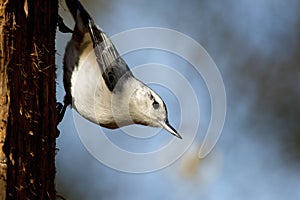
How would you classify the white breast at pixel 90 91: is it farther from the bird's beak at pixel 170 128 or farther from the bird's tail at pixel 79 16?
the bird's beak at pixel 170 128

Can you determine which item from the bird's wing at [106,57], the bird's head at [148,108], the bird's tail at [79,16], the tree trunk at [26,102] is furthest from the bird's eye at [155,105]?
the tree trunk at [26,102]

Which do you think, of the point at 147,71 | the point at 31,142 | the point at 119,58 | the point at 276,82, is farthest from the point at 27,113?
the point at 276,82

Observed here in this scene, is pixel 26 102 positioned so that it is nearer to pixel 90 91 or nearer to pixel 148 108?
pixel 90 91

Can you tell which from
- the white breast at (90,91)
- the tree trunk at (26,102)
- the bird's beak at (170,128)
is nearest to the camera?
the tree trunk at (26,102)

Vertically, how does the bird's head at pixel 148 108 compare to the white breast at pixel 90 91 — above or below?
above

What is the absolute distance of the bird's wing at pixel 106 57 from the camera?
321cm

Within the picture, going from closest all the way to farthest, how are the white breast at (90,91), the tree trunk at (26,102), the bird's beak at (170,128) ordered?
the tree trunk at (26,102)
the white breast at (90,91)
the bird's beak at (170,128)

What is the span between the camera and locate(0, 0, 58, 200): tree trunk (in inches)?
84.9

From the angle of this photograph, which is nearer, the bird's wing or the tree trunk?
the tree trunk

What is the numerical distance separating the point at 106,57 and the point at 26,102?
1082 millimetres

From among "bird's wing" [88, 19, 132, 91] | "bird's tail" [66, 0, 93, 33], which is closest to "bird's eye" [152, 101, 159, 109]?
"bird's wing" [88, 19, 132, 91]

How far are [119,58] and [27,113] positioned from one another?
3.93 feet

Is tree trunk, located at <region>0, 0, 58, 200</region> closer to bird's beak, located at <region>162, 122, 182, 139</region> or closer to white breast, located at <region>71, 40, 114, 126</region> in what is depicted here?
white breast, located at <region>71, 40, 114, 126</region>

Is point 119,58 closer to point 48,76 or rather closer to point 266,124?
point 48,76
